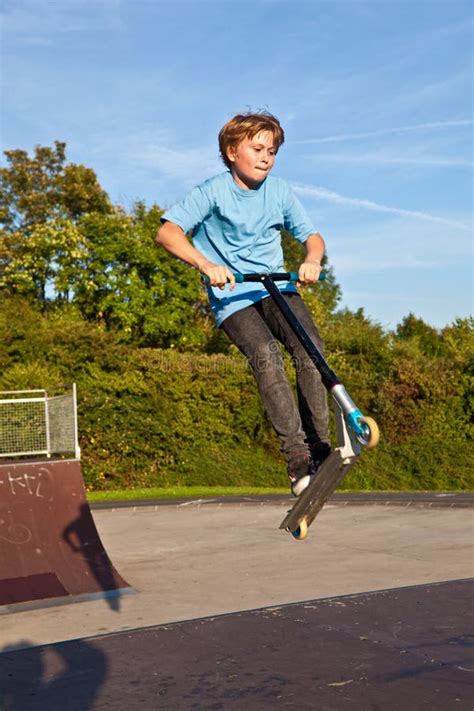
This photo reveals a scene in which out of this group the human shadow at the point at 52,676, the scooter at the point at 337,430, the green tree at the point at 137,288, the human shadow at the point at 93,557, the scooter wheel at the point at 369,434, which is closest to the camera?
the scooter wheel at the point at 369,434

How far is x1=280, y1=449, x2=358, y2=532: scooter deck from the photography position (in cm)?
389

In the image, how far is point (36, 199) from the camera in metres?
40.2

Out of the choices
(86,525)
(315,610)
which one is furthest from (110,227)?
(315,610)

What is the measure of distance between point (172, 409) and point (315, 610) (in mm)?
13821

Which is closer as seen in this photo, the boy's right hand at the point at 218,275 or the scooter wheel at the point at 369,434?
A: the scooter wheel at the point at 369,434

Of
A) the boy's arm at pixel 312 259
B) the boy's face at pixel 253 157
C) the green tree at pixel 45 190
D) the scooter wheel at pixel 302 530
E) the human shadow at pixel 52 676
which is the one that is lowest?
the human shadow at pixel 52 676

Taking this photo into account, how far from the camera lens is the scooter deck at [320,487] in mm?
3895

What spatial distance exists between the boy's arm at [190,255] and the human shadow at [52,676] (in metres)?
2.46

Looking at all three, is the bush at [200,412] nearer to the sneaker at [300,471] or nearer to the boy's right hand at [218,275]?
the sneaker at [300,471]

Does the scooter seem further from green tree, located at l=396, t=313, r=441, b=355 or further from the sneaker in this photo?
green tree, located at l=396, t=313, r=441, b=355

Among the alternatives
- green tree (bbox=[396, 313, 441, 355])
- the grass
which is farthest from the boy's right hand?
green tree (bbox=[396, 313, 441, 355])

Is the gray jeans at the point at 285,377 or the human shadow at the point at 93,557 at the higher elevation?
the gray jeans at the point at 285,377

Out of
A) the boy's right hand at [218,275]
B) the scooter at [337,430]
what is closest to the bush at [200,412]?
the scooter at [337,430]

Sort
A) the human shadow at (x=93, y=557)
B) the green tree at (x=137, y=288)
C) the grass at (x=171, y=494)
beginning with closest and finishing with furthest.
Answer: the human shadow at (x=93, y=557) → the grass at (x=171, y=494) → the green tree at (x=137, y=288)
